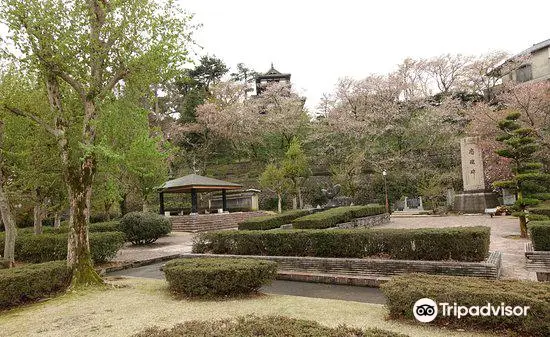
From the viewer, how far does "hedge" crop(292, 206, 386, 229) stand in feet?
45.0

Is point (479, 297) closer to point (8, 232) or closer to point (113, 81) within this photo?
point (113, 81)

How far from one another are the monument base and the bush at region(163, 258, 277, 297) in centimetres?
2165

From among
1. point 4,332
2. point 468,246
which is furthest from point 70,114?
point 468,246

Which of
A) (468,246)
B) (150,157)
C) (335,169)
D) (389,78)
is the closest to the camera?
(468,246)

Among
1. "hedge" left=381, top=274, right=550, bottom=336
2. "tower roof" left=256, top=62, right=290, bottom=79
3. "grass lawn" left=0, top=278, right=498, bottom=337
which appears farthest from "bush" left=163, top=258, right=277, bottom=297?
"tower roof" left=256, top=62, right=290, bottom=79

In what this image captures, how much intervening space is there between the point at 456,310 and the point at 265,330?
2602mm

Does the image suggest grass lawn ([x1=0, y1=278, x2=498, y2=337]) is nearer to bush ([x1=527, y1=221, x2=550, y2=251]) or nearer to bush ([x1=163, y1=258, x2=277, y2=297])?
bush ([x1=163, y1=258, x2=277, y2=297])

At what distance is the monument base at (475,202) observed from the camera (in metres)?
24.0

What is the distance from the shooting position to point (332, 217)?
14.8 m

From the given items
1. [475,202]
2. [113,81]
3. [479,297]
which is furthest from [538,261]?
[475,202]

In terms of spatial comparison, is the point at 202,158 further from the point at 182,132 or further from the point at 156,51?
the point at 156,51

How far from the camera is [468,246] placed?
25.4 feet

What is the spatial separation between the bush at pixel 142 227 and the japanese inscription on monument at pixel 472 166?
66.7 ft

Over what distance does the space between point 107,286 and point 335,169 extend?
2749cm
